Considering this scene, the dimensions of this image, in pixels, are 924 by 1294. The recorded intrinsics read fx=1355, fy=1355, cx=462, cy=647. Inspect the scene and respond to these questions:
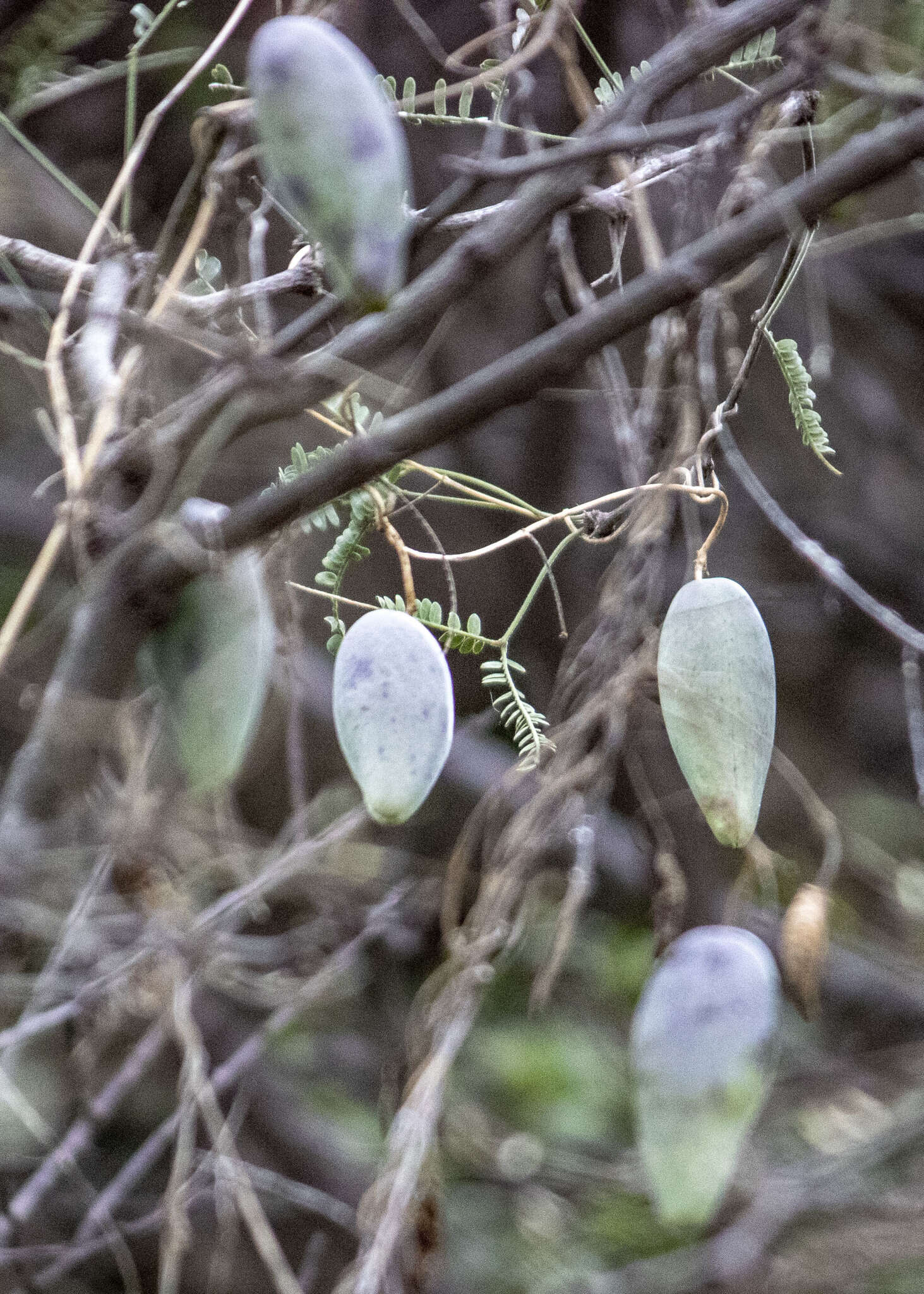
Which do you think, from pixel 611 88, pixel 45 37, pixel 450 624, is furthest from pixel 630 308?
pixel 45 37

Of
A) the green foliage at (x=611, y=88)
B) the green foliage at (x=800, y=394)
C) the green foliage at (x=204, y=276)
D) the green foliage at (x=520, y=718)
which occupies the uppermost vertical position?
the green foliage at (x=611, y=88)

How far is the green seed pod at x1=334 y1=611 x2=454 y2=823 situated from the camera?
53cm

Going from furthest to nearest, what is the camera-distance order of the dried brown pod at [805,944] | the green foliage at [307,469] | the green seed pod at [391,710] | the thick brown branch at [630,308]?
the dried brown pod at [805,944] < the green foliage at [307,469] < the green seed pod at [391,710] < the thick brown branch at [630,308]

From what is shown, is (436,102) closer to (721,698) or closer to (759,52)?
(759,52)

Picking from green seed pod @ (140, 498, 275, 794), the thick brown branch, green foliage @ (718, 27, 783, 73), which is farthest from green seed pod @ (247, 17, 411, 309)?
green foliage @ (718, 27, 783, 73)

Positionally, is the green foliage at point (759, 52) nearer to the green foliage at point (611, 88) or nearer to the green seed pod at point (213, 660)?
the green foliage at point (611, 88)

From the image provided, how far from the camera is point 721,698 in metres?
0.54

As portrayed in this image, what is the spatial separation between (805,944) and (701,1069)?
0.66ft

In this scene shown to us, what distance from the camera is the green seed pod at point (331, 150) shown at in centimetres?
43

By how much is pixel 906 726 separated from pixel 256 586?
136 cm

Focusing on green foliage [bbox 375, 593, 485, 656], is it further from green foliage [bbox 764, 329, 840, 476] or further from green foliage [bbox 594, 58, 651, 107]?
green foliage [bbox 594, 58, 651, 107]

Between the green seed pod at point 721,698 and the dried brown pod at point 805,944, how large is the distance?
0.23 m

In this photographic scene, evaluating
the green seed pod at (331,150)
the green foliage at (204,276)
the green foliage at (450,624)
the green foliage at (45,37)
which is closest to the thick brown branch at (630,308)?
the green seed pod at (331,150)

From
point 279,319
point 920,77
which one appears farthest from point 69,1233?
point 920,77
